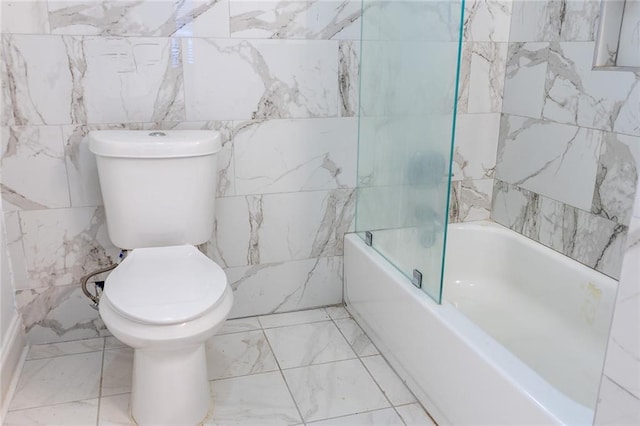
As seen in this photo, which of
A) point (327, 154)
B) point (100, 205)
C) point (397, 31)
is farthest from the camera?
point (327, 154)

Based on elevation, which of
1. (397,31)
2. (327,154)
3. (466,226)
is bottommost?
(466,226)

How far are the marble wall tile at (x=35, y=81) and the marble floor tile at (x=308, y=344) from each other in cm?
120

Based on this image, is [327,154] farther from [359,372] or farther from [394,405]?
[394,405]

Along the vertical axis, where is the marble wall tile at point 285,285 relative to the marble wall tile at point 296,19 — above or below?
below

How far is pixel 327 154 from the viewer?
237 cm

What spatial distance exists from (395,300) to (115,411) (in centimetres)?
104

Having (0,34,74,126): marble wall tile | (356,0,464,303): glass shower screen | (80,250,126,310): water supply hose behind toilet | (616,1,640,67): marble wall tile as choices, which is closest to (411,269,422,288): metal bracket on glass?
(356,0,464,303): glass shower screen

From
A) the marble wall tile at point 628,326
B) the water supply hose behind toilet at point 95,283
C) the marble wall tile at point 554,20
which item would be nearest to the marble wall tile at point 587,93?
the marble wall tile at point 554,20

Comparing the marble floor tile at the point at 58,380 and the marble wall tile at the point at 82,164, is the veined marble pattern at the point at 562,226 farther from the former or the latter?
the marble floor tile at the point at 58,380

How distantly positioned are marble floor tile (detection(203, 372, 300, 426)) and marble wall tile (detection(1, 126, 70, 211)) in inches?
37.2

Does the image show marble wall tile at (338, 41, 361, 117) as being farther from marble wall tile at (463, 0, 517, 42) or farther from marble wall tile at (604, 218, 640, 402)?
marble wall tile at (604, 218, 640, 402)

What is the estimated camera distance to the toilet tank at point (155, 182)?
A: 188 cm

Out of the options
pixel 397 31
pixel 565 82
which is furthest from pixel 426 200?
pixel 565 82

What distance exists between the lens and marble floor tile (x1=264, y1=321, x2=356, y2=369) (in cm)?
215
